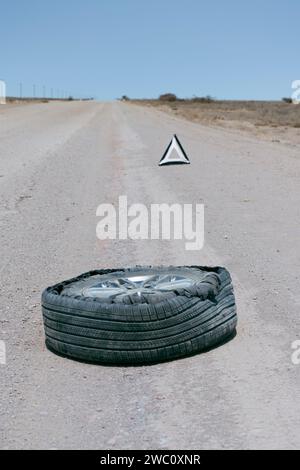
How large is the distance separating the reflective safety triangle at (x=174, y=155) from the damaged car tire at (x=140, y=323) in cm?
1183

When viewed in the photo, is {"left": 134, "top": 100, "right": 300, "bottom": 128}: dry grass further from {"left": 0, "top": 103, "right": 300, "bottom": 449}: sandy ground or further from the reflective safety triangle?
{"left": 0, "top": 103, "right": 300, "bottom": 449}: sandy ground

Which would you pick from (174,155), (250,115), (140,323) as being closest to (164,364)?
(140,323)

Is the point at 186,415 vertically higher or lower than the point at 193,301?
lower

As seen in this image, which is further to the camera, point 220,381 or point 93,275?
point 93,275

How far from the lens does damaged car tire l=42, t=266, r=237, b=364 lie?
4336 mm

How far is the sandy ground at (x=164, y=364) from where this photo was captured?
11.4ft

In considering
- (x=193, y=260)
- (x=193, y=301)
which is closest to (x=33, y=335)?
(x=193, y=301)

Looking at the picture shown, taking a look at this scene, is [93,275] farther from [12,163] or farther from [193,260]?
[12,163]

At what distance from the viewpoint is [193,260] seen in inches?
277

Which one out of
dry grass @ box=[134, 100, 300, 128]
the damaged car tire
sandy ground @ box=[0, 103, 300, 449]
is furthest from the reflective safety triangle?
dry grass @ box=[134, 100, 300, 128]

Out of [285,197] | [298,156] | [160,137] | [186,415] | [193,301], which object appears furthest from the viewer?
[160,137]

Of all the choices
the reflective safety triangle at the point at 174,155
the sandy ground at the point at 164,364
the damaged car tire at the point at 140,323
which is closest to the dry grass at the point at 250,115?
the reflective safety triangle at the point at 174,155

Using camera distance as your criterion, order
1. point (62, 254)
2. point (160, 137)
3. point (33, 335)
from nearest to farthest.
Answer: point (33, 335) < point (62, 254) < point (160, 137)
